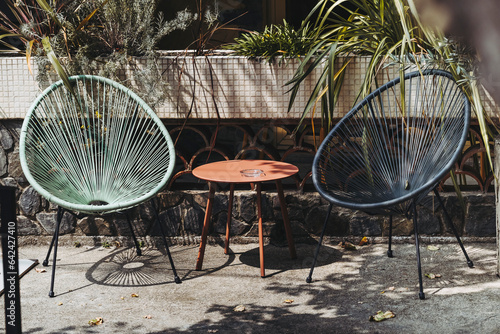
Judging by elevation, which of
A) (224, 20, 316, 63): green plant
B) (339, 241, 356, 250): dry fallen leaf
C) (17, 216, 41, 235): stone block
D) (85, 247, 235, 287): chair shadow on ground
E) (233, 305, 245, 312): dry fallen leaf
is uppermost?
(224, 20, 316, 63): green plant

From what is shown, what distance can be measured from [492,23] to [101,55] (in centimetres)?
316

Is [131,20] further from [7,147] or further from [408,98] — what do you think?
[408,98]

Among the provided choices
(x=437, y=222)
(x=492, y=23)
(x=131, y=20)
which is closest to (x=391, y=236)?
(x=437, y=222)

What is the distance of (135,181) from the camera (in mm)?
3057

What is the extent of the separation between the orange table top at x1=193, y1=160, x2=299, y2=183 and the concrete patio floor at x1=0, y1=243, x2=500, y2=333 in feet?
1.70

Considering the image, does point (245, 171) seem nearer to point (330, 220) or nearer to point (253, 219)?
point (253, 219)

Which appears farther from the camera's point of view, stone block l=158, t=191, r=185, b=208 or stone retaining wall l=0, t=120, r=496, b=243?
stone block l=158, t=191, r=185, b=208

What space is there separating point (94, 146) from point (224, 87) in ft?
2.76

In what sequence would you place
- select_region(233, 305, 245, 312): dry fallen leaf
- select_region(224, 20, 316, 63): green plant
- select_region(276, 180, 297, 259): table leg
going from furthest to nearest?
select_region(224, 20, 316, 63): green plant → select_region(276, 180, 297, 259): table leg → select_region(233, 305, 245, 312): dry fallen leaf

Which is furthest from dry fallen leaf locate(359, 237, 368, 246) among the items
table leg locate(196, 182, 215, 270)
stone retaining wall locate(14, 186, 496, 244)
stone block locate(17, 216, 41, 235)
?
stone block locate(17, 216, 41, 235)

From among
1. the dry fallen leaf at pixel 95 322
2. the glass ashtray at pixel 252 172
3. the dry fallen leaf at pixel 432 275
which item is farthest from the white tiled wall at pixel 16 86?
the dry fallen leaf at pixel 432 275

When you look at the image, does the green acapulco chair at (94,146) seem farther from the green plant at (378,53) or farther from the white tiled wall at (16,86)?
the green plant at (378,53)

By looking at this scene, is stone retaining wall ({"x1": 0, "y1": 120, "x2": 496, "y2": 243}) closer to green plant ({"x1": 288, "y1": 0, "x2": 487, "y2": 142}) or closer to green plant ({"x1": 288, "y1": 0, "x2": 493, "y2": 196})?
green plant ({"x1": 288, "y1": 0, "x2": 493, "y2": 196})

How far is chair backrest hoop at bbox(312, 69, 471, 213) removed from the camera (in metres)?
2.33
